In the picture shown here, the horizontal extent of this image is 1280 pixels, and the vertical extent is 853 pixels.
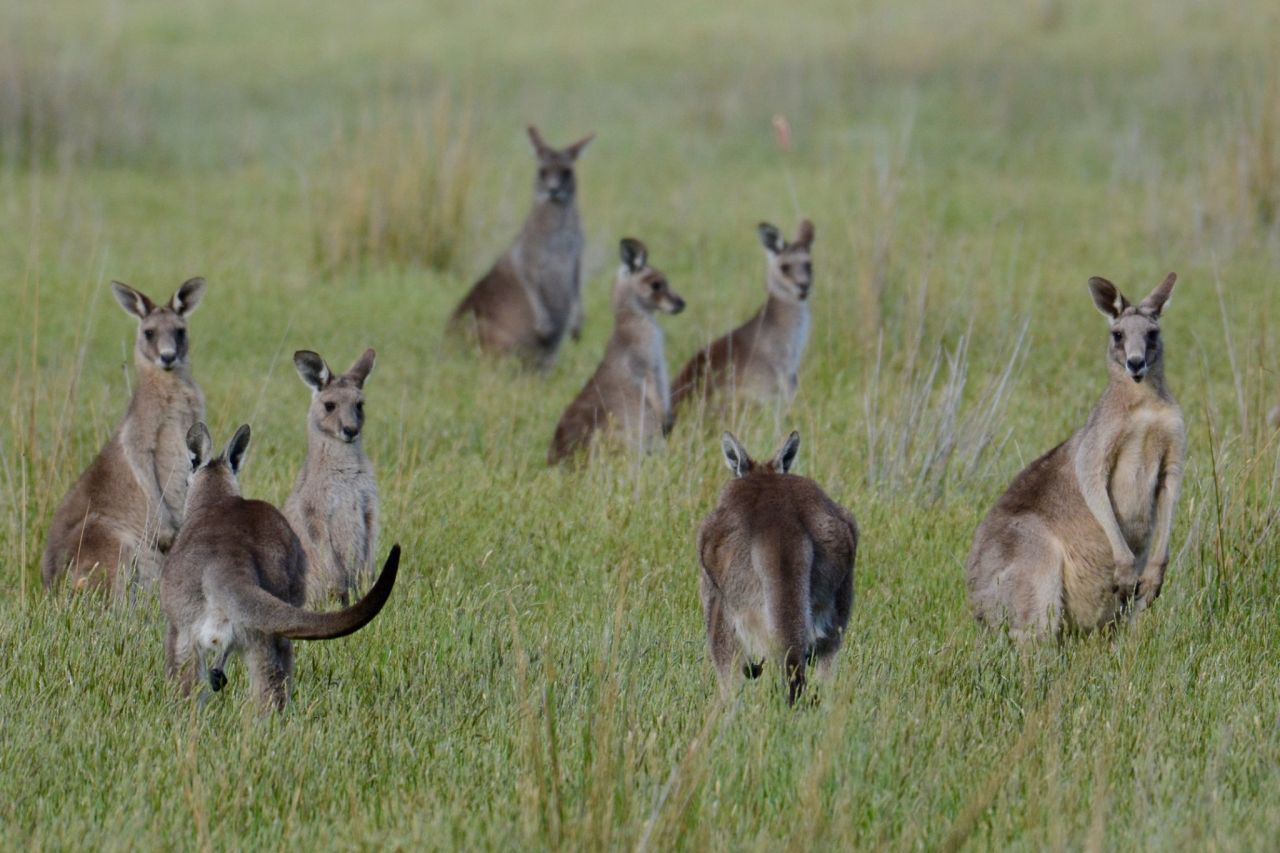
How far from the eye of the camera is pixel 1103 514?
5.62m

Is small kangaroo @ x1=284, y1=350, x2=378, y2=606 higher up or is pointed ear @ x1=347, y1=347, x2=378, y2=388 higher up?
pointed ear @ x1=347, y1=347, x2=378, y2=388

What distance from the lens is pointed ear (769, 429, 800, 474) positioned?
5363 millimetres

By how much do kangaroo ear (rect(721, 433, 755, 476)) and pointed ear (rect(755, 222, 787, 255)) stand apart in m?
4.20

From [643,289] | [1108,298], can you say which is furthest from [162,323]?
[1108,298]

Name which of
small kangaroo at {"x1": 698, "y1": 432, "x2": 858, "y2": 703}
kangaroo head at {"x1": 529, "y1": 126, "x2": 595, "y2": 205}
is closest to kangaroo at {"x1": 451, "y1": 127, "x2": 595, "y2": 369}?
kangaroo head at {"x1": 529, "y1": 126, "x2": 595, "y2": 205}

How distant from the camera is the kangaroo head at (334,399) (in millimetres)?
6301

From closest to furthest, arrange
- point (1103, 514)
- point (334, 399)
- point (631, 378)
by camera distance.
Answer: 1. point (1103, 514)
2. point (334, 399)
3. point (631, 378)

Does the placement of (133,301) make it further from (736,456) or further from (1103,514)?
(1103,514)

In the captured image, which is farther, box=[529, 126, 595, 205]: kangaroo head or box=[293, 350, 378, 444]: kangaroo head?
box=[529, 126, 595, 205]: kangaroo head

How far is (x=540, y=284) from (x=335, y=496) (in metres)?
4.84

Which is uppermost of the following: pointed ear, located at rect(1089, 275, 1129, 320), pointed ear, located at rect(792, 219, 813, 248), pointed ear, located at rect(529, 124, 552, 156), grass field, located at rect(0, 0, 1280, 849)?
pointed ear, located at rect(529, 124, 552, 156)

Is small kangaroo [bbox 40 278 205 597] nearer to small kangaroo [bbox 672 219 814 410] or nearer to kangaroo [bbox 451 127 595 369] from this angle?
small kangaroo [bbox 672 219 814 410]

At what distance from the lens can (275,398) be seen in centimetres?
893

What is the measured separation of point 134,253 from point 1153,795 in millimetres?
9699
